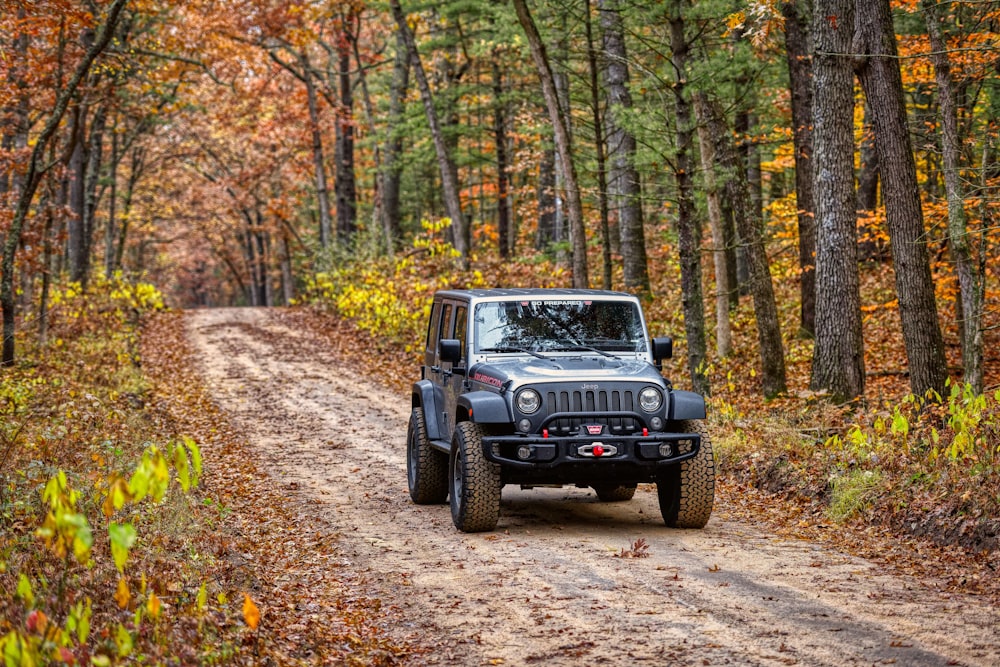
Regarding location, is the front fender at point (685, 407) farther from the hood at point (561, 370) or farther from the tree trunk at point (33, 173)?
the tree trunk at point (33, 173)

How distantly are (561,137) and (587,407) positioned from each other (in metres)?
10.8

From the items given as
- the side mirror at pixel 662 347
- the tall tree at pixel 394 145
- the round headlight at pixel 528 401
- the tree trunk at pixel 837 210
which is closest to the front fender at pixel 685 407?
the side mirror at pixel 662 347

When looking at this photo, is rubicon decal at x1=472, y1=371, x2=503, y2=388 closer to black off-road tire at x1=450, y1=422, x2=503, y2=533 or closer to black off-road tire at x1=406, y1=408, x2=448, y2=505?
black off-road tire at x1=450, y1=422, x2=503, y2=533

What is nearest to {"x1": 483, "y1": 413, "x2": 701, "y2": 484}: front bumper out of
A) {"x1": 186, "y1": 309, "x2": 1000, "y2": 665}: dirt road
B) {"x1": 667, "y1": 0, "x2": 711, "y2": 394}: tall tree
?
{"x1": 186, "y1": 309, "x2": 1000, "y2": 665}: dirt road

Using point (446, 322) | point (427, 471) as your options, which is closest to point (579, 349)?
point (446, 322)

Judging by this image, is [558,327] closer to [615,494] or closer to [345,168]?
[615,494]

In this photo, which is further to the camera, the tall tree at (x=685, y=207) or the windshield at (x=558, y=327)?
the tall tree at (x=685, y=207)

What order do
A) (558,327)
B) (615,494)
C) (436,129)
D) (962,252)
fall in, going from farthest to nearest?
(436,129), (962,252), (615,494), (558,327)

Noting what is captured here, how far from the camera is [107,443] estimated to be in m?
9.84

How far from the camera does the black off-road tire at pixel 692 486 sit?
9039 millimetres

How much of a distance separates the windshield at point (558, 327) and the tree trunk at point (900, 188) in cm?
450

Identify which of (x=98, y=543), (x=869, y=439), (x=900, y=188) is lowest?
(x=869, y=439)

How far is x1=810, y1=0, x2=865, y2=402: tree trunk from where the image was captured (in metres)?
13.4

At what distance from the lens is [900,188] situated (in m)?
12.7
